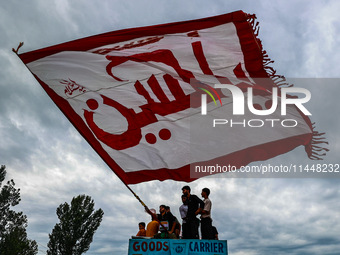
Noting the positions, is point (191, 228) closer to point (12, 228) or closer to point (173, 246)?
point (173, 246)

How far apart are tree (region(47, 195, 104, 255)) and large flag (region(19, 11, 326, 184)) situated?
29690 millimetres

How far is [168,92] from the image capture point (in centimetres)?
773

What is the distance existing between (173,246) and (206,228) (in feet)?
3.74

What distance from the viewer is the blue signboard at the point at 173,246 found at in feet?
20.5

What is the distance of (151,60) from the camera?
7.79 meters

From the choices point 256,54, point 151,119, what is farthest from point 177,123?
point 256,54

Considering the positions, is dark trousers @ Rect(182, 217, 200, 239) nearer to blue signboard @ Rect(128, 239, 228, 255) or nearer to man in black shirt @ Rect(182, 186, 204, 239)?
man in black shirt @ Rect(182, 186, 204, 239)

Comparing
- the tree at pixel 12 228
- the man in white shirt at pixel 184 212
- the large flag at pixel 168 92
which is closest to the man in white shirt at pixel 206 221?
the man in white shirt at pixel 184 212

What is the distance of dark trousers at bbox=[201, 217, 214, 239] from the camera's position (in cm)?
721

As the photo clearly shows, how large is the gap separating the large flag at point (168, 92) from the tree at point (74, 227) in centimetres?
2969

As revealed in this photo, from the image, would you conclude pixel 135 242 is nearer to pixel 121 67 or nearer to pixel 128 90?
pixel 128 90

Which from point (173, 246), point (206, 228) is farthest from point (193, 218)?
point (173, 246)

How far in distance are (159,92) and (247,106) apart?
77.3 inches

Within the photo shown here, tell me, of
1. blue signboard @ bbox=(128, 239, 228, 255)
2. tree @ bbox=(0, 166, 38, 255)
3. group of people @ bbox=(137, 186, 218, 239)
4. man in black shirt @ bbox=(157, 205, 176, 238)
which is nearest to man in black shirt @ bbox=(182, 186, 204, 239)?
group of people @ bbox=(137, 186, 218, 239)
